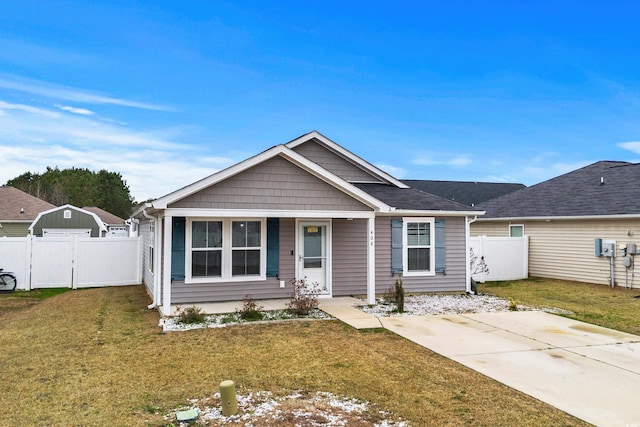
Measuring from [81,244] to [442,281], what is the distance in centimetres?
1118

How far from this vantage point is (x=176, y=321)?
8.55m

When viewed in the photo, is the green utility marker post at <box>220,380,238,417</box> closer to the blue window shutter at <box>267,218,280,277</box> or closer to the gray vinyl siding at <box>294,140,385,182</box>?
the blue window shutter at <box>267,218,280,277</box>

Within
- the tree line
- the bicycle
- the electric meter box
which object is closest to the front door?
the bicycle

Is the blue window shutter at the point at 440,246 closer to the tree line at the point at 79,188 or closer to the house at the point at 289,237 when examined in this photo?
the house at the point at 289,237

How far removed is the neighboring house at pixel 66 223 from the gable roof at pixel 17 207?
0.66 meters

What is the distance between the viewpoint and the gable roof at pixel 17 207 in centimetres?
2223

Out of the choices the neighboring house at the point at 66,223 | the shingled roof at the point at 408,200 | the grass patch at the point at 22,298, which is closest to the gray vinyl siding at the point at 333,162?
the shingled roof at the point at 408,200

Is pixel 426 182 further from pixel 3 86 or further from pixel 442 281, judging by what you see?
pixel 3 86

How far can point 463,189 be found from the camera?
30047 millimetres

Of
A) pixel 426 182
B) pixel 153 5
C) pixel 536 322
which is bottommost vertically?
pixel 536 322

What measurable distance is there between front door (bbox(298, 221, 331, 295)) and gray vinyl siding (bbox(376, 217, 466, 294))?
1.51 m

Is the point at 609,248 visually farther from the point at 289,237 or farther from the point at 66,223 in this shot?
the point at 66,223

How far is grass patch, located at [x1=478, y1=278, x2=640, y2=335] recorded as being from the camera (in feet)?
30.6

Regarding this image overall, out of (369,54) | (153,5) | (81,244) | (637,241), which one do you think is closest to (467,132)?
(369,54)
